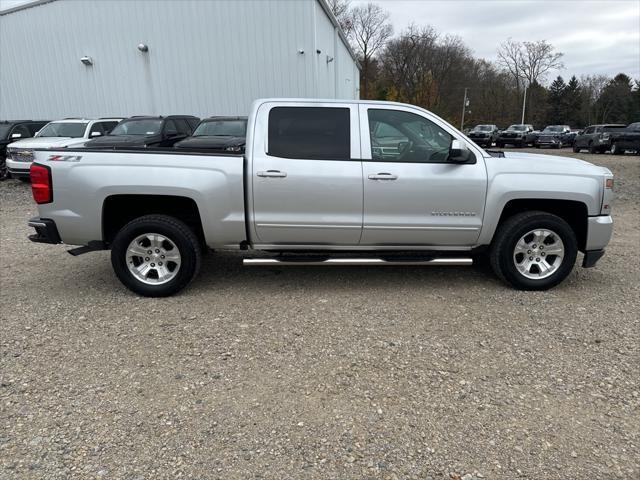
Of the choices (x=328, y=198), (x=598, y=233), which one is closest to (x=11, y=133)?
(x=328, y=198)

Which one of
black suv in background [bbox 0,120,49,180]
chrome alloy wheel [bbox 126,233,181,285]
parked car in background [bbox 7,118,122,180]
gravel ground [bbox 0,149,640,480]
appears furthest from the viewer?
black suv in background [bbox 0,120,49,180]

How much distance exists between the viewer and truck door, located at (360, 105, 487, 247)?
449 cm

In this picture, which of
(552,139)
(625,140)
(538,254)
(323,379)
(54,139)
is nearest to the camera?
(323,379)

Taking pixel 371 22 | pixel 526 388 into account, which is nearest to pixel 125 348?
pixel 526 388

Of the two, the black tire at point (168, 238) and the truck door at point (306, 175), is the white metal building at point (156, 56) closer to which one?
the truck door at point (306, 175)

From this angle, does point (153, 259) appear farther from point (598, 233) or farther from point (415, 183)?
point (598, 233)

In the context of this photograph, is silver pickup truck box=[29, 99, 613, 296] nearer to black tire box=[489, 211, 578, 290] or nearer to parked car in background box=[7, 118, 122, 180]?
black tire box=[489, 211, 578, 290]

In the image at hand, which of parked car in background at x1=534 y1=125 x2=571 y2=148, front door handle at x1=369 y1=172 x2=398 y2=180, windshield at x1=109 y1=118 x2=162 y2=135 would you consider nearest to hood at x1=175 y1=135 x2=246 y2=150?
windshield at x1=109 y1=118 x2=162 y2=135

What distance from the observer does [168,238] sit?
455cm

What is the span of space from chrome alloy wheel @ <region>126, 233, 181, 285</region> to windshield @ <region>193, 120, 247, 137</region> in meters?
7.50

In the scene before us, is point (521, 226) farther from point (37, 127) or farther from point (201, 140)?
point (37, 127)

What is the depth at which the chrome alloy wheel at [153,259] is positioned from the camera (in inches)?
181

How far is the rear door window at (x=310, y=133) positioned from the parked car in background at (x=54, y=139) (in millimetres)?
8875

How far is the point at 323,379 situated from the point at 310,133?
7.74 feet
